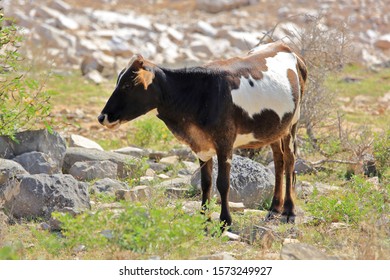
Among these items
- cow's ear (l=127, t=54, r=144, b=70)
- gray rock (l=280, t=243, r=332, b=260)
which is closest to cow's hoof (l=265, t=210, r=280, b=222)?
gray rock (l=280, t=243, r=332, b=260)

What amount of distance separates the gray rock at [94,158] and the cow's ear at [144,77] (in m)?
2.69

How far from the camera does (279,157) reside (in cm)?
1072

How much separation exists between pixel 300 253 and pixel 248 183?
10.3 feet

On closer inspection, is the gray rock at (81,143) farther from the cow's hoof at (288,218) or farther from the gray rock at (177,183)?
the cow's hoof at (288,218)

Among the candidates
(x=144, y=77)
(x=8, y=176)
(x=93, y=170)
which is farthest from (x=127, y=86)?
(x=93, y=170)

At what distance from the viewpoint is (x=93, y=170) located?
1155cm

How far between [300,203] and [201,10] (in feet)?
67.3

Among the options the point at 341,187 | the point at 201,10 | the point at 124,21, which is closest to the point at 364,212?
the point at 341,187

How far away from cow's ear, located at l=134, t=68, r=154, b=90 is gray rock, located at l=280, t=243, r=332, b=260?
2316mm

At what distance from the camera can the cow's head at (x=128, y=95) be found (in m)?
9.01

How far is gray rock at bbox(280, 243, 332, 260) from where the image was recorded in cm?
773
